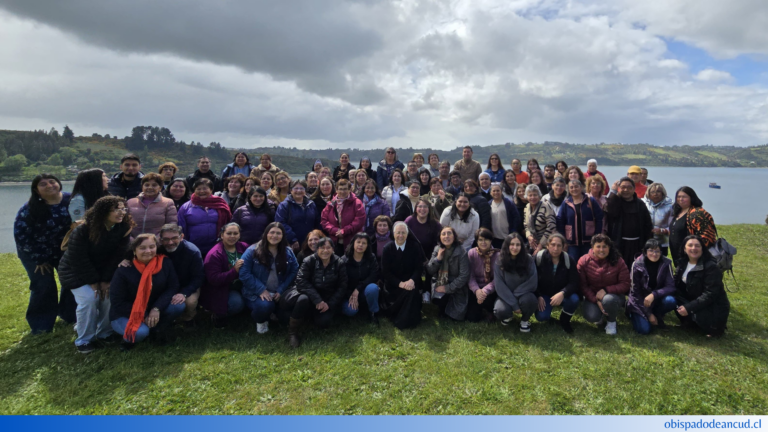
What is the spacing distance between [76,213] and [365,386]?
4579 mm

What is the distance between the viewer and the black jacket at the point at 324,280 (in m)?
5.12

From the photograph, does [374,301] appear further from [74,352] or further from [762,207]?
[762,207]

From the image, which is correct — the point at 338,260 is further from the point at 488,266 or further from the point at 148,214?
the point at 148,214

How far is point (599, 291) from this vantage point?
5.16m

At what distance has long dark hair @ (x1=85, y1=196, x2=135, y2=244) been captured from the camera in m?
4.37

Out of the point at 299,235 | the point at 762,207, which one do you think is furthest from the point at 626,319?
the point at 762,207

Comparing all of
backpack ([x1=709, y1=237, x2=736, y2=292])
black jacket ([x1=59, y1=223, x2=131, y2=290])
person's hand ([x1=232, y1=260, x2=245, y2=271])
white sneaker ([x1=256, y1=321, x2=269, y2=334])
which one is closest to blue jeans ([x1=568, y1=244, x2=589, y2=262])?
backpack ([x1=709, y1=237, x2=736, y2=292])

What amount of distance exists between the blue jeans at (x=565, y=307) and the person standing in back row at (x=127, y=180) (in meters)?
6.80

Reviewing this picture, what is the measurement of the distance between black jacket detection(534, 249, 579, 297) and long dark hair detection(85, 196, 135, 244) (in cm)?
600

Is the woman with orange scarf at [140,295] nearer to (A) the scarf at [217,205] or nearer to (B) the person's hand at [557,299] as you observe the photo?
(A) the scarf at [217,205]

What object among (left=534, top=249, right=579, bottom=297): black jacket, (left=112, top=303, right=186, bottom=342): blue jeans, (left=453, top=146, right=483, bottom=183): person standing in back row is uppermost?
(left=453, top=146, right=483, bottom=183): person standing in back row

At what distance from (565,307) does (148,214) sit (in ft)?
21.0

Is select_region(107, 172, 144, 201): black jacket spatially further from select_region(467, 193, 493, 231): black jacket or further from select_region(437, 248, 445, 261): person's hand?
select_region(467, 193, 493, 231): black jacket

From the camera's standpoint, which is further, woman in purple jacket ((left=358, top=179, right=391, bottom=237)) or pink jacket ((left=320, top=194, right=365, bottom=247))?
woman in purple jacket ((left=358, top=179, right=391, bottom=237))
